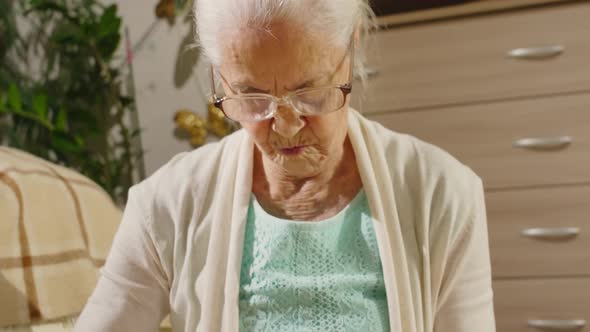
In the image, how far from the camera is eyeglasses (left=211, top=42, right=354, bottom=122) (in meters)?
0.76

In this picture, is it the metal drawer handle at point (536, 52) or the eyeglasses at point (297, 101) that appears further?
the metal drawer handle at point (536, 52)

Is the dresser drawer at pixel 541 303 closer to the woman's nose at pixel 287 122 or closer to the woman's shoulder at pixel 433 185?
the woman's shoulder at pixel 433 185

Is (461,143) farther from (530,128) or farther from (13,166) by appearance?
(13,166)

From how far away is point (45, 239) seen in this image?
1338 millimetres

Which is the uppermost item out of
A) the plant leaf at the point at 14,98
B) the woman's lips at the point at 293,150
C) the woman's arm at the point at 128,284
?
the plant leaf at the point at 14,98

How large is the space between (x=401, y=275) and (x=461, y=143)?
102cm

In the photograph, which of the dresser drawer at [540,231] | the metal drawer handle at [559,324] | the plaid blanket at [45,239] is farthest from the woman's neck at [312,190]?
the metal drawer handle at [559,324]

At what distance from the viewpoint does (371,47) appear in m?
1.80

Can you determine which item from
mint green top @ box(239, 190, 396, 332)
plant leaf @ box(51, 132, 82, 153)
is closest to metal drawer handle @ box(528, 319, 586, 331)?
mint green top @ box(239, 190, 396, 332)

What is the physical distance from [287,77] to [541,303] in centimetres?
142

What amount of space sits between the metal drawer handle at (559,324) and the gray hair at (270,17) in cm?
136

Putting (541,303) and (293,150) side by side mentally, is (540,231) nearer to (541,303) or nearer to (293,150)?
(541,303)

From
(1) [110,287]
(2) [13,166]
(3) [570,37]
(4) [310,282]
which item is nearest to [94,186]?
(2) [13,166]

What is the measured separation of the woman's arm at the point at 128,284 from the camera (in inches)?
36.2
